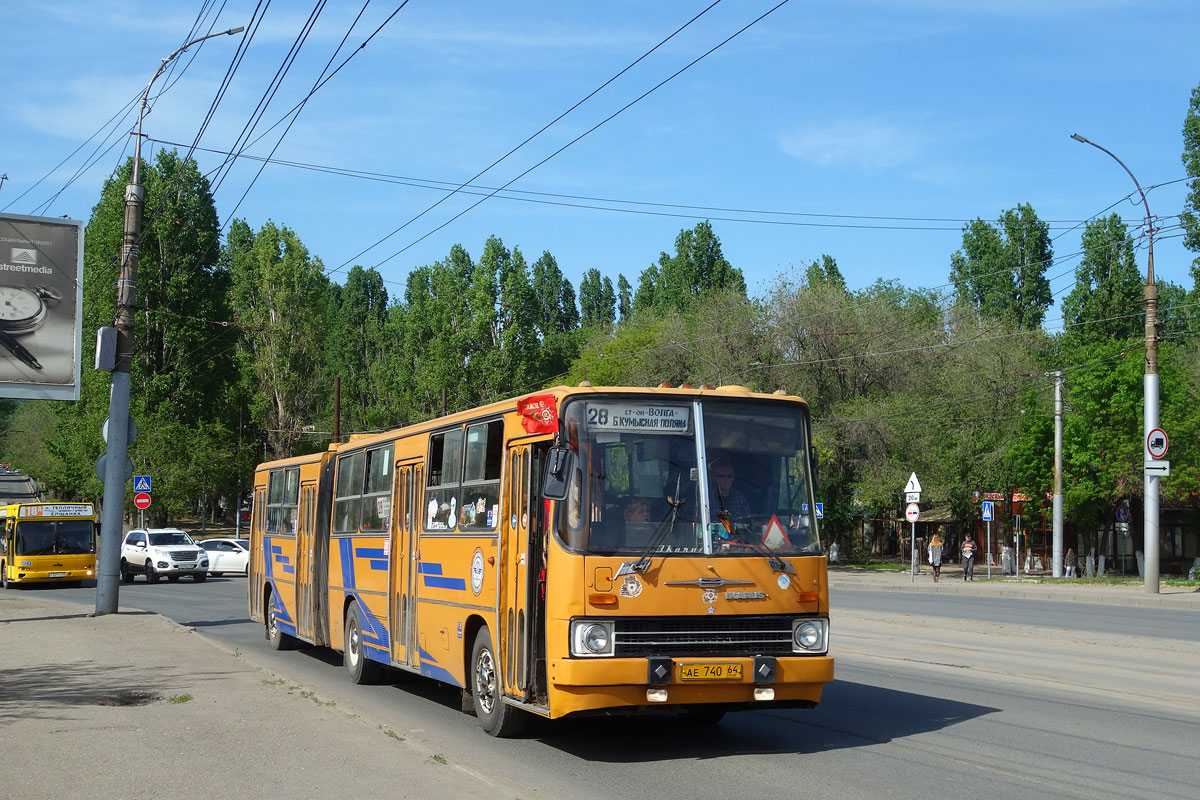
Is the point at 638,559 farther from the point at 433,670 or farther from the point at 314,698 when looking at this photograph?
the point at 314,698

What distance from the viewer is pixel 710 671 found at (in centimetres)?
897

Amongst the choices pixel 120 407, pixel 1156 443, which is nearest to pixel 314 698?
pixel 120 407

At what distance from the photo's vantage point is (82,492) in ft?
203

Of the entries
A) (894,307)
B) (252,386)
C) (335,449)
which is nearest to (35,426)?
(252,386)

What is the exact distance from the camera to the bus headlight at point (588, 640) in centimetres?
882

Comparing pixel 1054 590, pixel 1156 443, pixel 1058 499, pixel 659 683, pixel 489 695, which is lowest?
pixel 1054 590

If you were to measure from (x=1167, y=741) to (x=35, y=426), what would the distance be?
102574 millimetres

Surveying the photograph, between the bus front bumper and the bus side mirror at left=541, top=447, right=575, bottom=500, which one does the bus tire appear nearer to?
the bus front bumper

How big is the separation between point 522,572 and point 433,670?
2.74 metres

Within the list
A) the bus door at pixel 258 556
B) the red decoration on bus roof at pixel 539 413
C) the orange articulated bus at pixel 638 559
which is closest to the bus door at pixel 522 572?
the orange articulated bus at pixel 638 559

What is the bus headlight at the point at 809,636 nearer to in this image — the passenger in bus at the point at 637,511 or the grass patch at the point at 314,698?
the passenger in bus at the point at 637,511

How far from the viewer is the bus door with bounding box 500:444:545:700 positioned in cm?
946

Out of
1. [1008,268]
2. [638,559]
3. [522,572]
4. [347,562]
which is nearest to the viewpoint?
[638,559]

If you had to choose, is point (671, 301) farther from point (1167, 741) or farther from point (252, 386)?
point (1167, 741)
